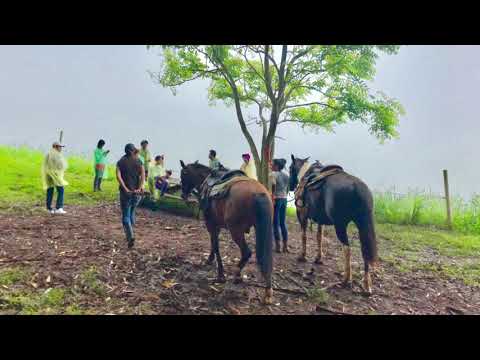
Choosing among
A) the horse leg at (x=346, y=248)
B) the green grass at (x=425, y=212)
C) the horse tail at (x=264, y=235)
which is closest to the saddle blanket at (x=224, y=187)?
the horse tail at (x=264, y=235)

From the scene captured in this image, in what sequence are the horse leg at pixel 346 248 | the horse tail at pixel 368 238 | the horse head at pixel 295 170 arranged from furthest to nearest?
the horse head at pixel 295 170
the horse leg at pixel 346 248
the horse tail at pixel 368 238

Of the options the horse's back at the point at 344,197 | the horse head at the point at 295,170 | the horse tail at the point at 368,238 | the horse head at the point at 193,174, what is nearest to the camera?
the horse tail at the point at 368,238

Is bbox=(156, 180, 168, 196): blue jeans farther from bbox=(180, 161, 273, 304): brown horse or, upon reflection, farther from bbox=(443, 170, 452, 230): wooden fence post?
bbox=(443, 170, 452, 230): wooden fence post

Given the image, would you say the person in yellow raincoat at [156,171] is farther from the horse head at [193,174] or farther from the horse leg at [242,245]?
the horse leg at [242,245]

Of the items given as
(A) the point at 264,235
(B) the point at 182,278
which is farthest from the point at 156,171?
(A) the point at 264,235

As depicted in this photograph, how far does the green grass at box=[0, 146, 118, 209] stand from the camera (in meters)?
→ 12.1

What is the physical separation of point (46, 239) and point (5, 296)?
281 centimetres

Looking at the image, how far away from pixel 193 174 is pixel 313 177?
2.58 metres

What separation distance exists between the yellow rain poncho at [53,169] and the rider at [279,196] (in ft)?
19.3

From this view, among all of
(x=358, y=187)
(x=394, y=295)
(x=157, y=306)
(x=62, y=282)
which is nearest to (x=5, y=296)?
(x=62, y=282)

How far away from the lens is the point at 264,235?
18.8ft

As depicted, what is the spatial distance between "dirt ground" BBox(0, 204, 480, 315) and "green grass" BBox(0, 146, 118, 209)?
8.83 ft

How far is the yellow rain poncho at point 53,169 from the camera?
32.4 feet

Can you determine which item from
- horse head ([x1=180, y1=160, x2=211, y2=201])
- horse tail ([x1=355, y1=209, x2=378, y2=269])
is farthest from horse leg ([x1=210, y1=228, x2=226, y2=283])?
horse tail ([x1=355, y1=209, x2=378, y2=269])
